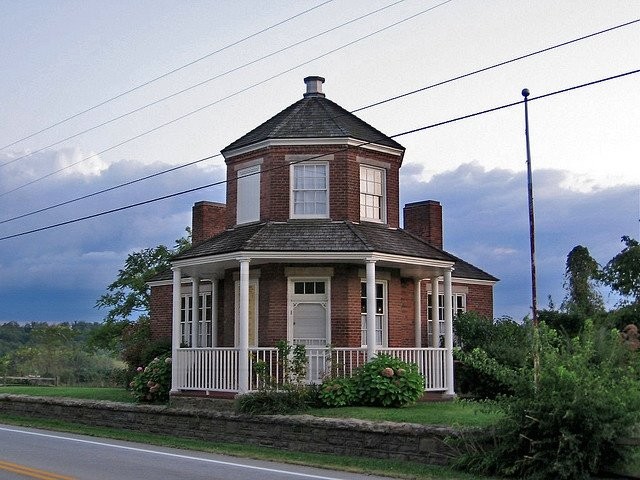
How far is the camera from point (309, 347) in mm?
20953

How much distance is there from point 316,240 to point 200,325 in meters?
7.22

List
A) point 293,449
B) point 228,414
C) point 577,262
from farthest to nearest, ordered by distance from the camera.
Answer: point 577,262 < point 228,414 < point 293,449

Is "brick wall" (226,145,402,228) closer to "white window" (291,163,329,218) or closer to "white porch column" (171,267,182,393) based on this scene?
"white window" (291,163,329,218)

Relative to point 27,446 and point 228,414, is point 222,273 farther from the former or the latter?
point 27,446

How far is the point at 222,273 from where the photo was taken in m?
24.4

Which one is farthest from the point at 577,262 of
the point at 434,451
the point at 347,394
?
the point at 434,451

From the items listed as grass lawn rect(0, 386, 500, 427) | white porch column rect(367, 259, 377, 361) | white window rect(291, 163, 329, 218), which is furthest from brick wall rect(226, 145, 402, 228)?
grass lawn rect(0, 386, 500, 427)

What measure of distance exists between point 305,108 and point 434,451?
12.6 m

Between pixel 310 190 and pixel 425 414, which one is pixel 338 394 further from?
pixel 310 190

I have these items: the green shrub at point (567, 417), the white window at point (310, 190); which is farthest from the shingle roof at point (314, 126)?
the green shrub at point (567, 417)

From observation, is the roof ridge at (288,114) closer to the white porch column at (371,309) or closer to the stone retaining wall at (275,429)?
the white porch column at (371,309)

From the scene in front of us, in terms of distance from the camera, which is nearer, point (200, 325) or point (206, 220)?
point (200, 325)

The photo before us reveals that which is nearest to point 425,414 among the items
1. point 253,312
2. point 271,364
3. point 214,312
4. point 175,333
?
point 271,364

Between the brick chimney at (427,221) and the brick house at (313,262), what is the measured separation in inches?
174
